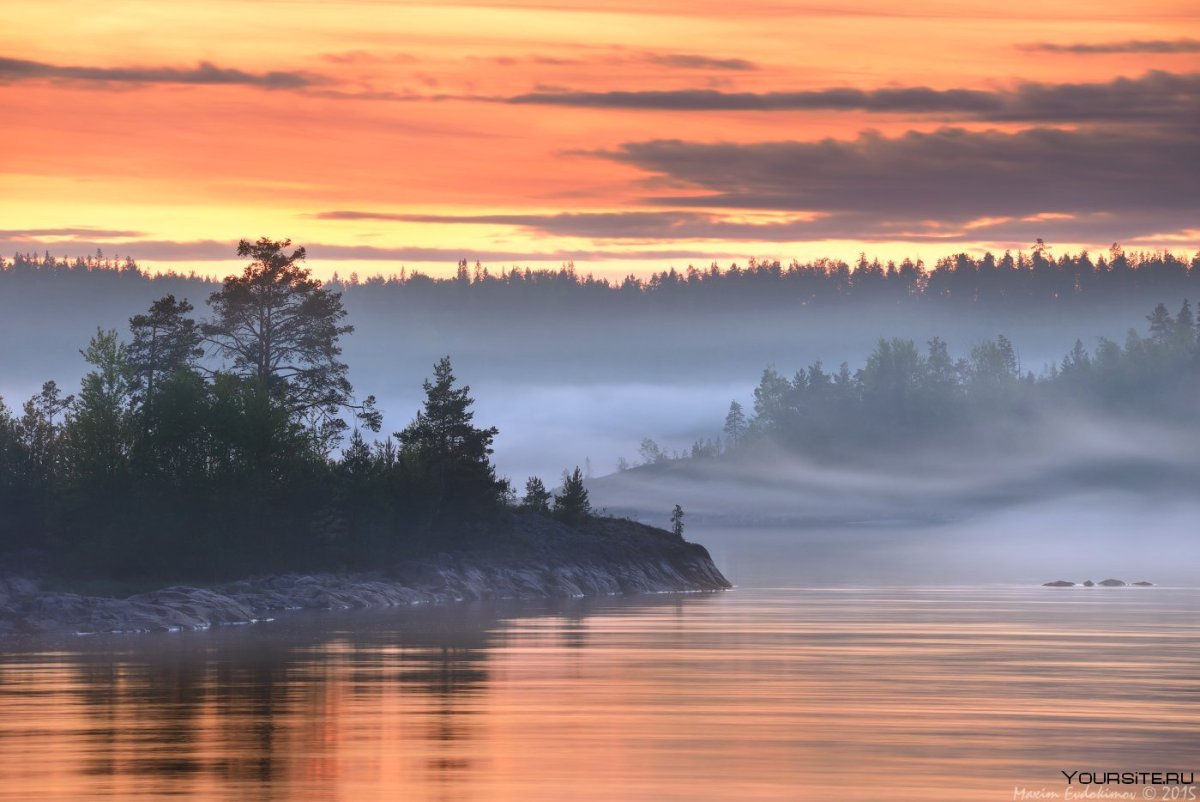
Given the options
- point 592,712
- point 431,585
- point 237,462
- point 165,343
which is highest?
point 165,343

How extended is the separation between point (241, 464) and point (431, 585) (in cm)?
1214

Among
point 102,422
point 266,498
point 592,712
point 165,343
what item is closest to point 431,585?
point 266,498

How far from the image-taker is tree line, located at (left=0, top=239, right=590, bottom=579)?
97500 millimetres

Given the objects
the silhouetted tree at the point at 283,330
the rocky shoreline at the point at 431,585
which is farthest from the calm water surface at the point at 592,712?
the silhouetted tree at the point at 283,330

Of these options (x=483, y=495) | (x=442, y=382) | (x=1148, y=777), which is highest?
(x=442, y=382)

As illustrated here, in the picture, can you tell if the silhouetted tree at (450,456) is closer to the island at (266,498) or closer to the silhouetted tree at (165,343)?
the island at (266,498)

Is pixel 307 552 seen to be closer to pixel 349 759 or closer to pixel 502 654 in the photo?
pixel 502 654

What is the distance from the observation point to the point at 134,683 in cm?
4744

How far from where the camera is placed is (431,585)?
103875mm

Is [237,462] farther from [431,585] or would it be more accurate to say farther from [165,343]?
[165,343]

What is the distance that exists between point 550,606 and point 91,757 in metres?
61.8

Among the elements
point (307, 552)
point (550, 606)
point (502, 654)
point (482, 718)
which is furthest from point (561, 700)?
point (307, 552)

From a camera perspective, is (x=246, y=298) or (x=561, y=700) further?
(x=246, y=298)

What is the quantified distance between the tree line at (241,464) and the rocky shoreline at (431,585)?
3.24m
